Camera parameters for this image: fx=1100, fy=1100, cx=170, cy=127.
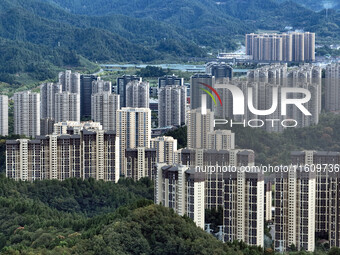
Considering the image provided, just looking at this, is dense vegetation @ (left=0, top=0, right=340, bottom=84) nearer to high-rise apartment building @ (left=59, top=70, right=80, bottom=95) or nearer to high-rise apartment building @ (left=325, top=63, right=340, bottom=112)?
high-rise apartment building @ (left=59, top=70, right=80, bottom=95)

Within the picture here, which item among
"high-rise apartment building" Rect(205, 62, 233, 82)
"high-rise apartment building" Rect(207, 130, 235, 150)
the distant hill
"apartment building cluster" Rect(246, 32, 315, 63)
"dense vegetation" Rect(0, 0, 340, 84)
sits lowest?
"high-rise apartment building" Rect(207, 130, 235, 150)

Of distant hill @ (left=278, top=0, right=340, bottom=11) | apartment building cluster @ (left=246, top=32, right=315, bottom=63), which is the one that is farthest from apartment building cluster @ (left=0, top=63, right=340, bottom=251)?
distant hill @ (left=278, top=0, right=340, bottom=11)

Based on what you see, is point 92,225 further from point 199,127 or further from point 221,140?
point 199,127

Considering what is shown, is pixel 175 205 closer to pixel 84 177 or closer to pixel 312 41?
pixel 84 177

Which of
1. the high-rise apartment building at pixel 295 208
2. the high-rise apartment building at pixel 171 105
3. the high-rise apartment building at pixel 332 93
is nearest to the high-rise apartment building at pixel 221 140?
the high-rise apartment building at pixel 295 208

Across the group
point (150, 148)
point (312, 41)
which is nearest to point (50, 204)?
point (150, 148)

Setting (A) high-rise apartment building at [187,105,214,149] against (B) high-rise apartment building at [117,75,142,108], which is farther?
(B) high-rise apartment building at [117,75,142,108]

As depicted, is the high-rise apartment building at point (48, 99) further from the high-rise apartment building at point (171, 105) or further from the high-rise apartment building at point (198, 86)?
the high-rise apartment building at point (198, 86)
